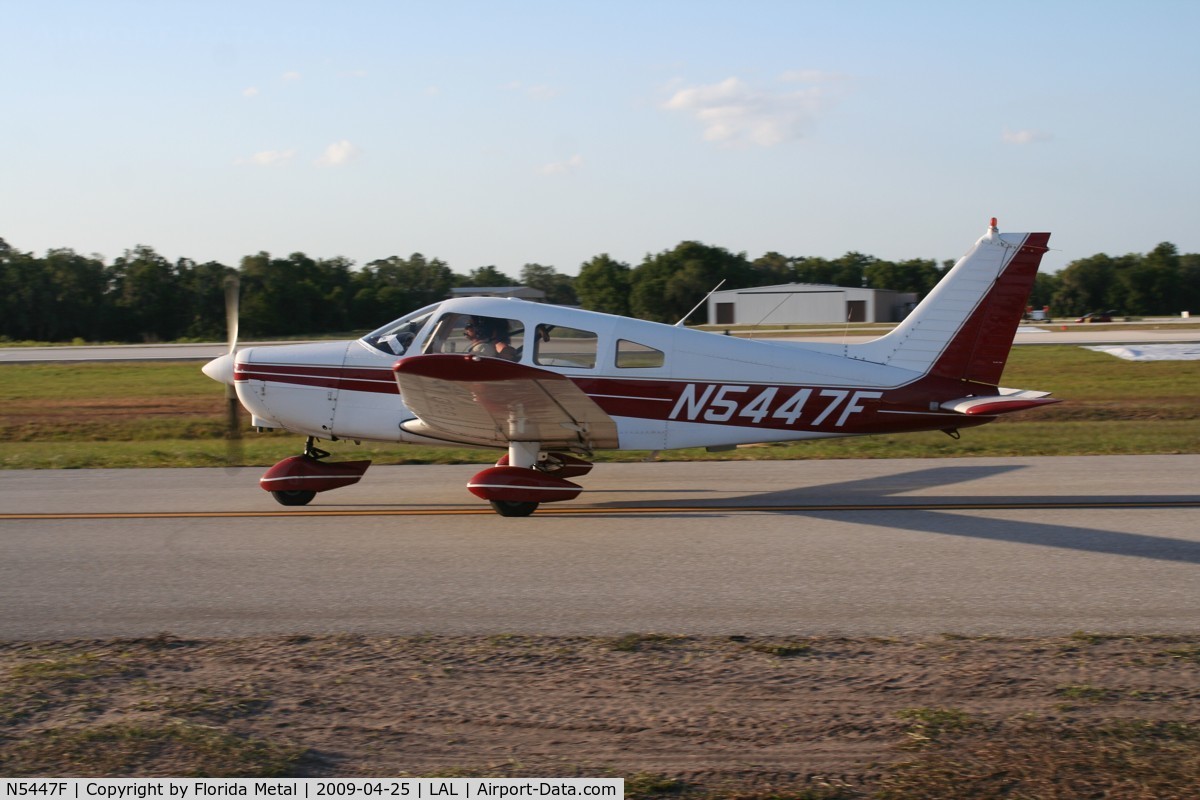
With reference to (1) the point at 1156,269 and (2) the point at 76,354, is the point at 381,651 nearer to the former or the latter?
(2) the point at 76,354

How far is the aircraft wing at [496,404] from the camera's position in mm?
7758

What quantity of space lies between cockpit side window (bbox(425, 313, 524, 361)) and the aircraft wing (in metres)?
0.48

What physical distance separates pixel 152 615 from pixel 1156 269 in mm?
81894

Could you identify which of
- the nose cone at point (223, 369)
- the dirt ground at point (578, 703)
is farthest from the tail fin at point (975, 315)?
the nose cone at point (223, 369)

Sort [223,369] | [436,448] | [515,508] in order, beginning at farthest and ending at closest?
[436,448] → [223,369] → [515,508]

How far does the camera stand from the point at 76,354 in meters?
39.1

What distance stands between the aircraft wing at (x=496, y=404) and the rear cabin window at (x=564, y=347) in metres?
0.36

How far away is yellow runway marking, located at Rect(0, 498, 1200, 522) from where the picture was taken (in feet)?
29.2

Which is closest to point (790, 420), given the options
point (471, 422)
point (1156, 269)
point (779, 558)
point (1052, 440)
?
point (779, 558)

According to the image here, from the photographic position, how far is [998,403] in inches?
341

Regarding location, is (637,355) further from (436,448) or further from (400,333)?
(436,448)
